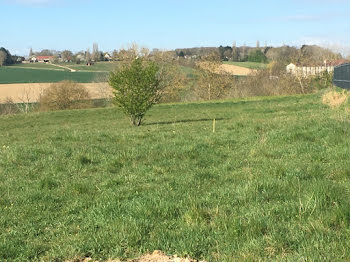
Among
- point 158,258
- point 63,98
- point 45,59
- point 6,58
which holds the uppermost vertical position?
point 45,59

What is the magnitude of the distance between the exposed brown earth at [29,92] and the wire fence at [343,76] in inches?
1431

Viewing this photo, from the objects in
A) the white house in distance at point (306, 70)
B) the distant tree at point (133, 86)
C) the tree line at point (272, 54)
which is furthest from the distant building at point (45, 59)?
the distant tree at point (133, 86)

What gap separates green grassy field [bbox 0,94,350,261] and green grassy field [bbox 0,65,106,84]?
9623 cm

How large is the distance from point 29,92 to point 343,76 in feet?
197

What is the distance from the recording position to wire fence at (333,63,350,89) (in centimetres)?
4422

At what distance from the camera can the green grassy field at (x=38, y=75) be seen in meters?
106

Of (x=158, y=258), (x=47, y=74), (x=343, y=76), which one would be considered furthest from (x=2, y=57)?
(x=158, y=258)

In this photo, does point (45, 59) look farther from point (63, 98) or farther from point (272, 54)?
point (63, 98)

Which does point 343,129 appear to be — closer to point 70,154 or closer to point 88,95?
point 70,154

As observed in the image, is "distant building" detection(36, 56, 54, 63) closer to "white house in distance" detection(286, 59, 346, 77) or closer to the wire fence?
"white house in distance" detection(286, 59, 346, 77)

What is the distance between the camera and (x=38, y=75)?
4734 inches

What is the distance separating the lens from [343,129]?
36.5ft

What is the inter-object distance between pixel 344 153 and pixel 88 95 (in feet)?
197

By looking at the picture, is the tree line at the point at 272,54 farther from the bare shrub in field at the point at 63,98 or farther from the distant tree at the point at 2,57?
the distant tree at the point at 2,57
